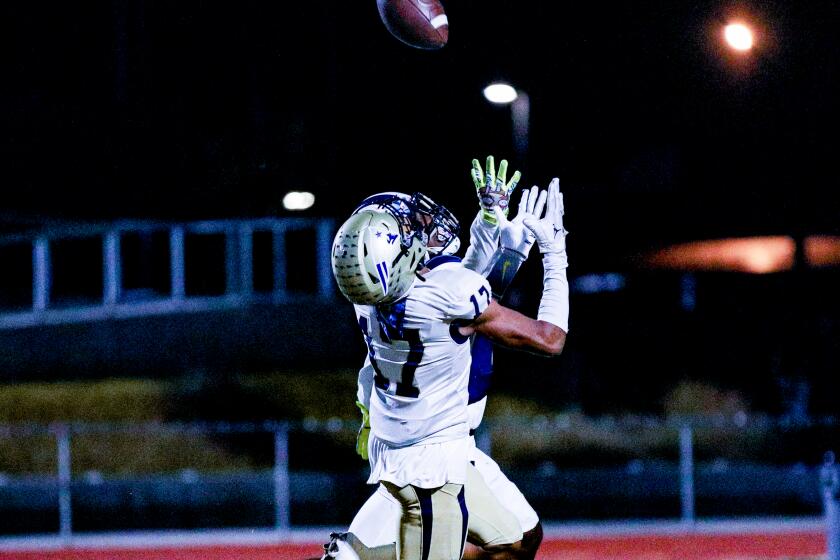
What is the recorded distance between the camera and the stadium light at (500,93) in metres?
8.09

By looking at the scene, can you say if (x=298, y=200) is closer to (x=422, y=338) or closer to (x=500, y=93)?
(x=500, y=93)

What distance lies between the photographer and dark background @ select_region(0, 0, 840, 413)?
7.45 metres

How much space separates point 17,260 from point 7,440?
190 centimetres

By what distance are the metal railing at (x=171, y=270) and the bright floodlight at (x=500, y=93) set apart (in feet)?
7.16

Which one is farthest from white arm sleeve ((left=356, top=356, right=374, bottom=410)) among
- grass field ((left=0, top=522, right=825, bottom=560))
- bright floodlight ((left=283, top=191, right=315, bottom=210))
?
bright floodlight ((left=283, top=191, right=315, bottom=210))

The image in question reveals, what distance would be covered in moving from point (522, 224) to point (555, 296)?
291 mm

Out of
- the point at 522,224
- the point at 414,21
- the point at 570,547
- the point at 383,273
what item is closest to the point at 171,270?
the point at 570,547

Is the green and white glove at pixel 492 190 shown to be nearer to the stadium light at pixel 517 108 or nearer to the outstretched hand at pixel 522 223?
the outstretched hand at pixel 522 223

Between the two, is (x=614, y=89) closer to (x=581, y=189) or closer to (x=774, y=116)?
(x=581, y=189)

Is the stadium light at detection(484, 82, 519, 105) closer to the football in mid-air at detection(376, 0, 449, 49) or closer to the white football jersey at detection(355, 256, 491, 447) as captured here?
the football in mid-air at detection(376, 0, 449, 49)

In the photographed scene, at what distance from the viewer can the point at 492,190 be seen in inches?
109

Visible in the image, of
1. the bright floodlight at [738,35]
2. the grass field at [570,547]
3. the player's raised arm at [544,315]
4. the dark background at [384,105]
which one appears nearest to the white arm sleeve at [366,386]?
the player's raised arm at [544,315]

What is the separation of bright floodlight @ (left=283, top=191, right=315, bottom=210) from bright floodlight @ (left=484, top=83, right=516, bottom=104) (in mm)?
1806

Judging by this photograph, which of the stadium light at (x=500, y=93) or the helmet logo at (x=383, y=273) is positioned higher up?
the stadium light at (x=500, y=93)
